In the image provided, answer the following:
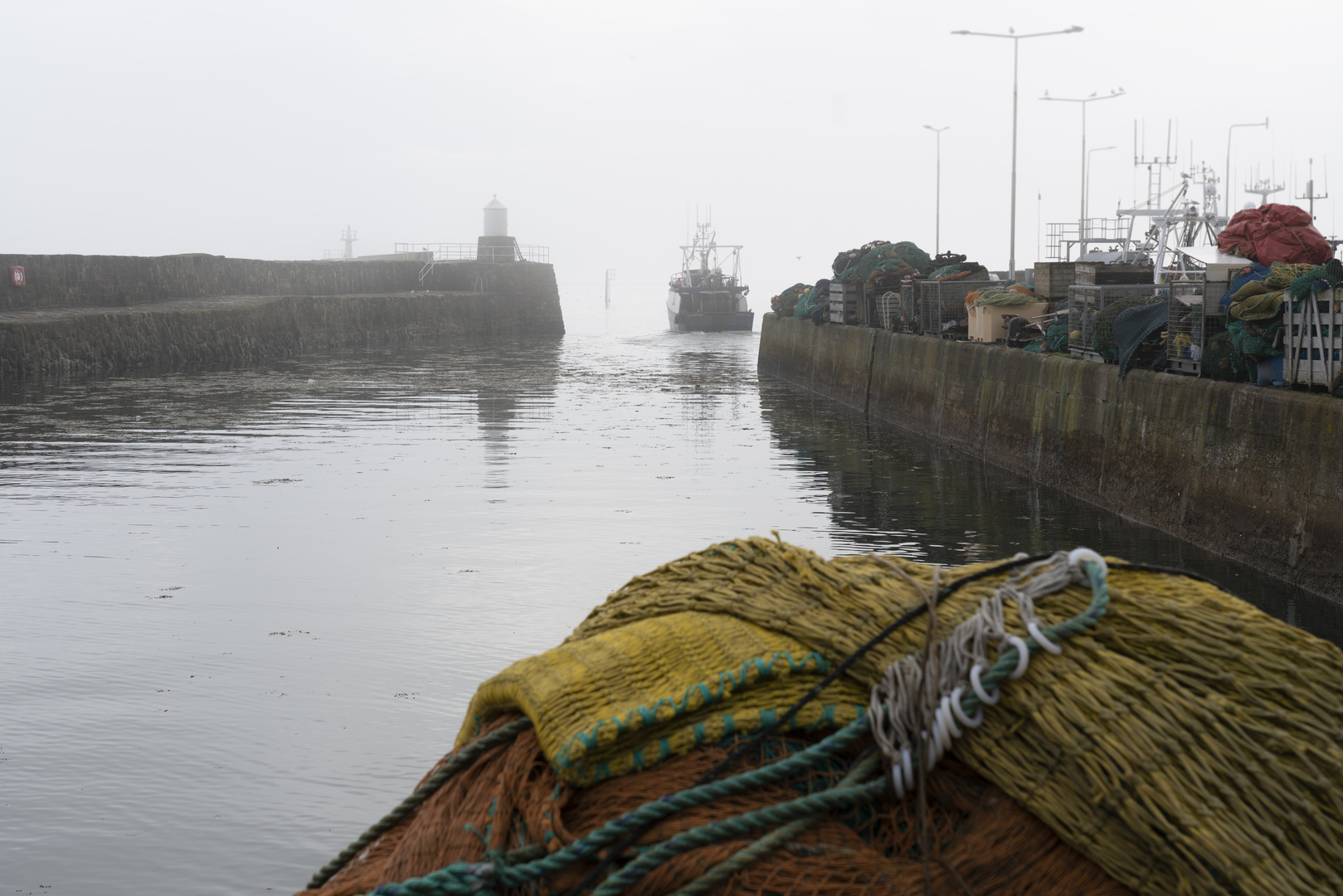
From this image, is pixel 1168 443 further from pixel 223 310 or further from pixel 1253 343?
pixel 223 310

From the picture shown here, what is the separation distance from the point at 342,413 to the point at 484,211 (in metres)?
47.3

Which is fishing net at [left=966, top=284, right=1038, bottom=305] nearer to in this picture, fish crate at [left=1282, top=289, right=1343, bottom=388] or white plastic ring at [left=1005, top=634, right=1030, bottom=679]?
fish crate at [left=1282, top=289, right=1343, bottom=388]

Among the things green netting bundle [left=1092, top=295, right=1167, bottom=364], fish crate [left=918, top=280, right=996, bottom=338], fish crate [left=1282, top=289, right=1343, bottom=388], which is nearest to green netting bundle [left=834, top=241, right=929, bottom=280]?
fish crate [left=918, top=280, right=996, bottom=338]

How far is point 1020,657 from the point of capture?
234 centimetres

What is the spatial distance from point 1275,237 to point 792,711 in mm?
11003

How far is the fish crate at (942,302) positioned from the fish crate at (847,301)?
4704mm

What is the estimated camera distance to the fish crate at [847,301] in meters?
26.8

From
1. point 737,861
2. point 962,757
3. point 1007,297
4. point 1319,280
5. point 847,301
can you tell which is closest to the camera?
point 737,861

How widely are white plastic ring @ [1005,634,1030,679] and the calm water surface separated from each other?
3.43m

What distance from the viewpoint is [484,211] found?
68625 mm

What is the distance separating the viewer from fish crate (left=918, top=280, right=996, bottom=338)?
2108 centimetres

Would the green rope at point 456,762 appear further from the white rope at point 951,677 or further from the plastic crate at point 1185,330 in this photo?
the plastic crate at point 1185,330

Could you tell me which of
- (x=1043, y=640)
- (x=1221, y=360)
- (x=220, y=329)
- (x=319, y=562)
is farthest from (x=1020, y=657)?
(x=220, y=329)

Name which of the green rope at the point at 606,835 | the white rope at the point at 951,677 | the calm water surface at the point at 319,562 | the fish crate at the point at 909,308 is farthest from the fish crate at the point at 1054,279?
the green rope at the point at 606,835
